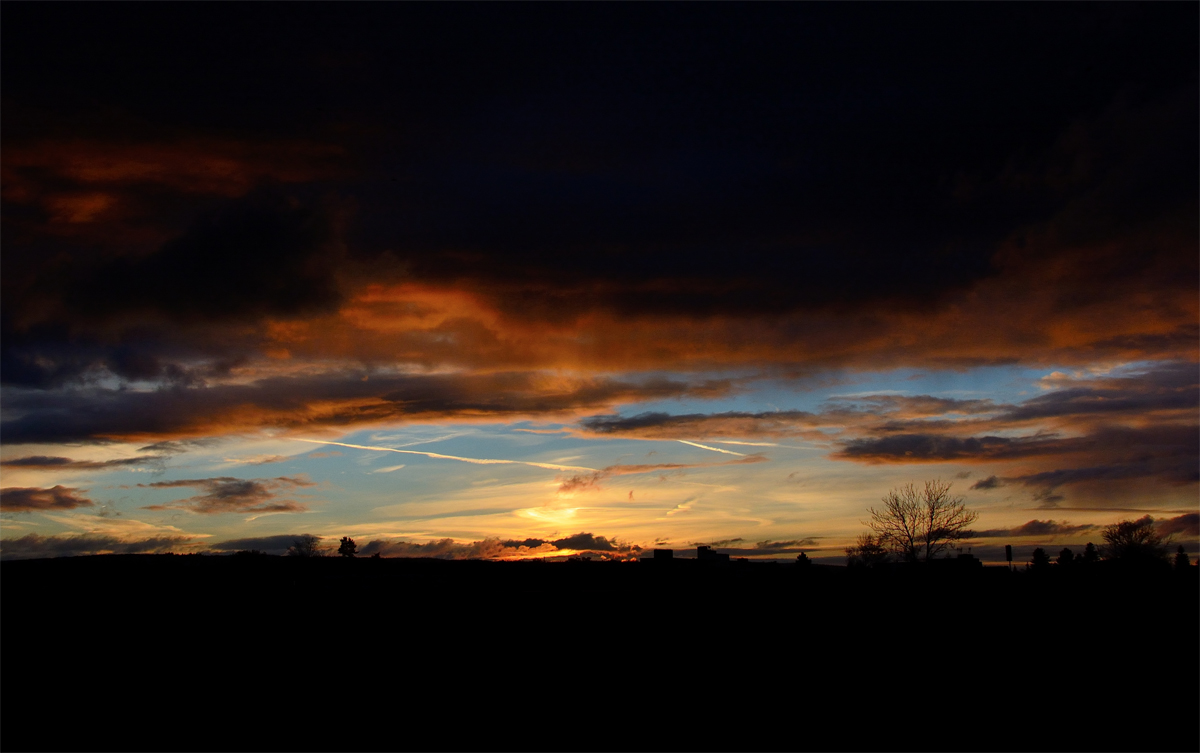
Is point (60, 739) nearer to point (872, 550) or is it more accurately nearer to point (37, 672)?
point (37, 672)

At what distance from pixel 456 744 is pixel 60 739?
11314 millimetres

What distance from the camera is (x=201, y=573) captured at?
4128 cm

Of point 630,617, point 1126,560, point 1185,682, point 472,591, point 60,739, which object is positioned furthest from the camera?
point 1126,560

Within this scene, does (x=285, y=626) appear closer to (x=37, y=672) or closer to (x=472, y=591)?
(x=37, y=672)

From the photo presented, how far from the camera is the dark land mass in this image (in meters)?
24.0

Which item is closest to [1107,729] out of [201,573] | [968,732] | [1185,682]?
[968,732]

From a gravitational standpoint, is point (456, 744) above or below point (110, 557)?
below

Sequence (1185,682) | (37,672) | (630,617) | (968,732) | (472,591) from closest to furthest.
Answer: (968,732)
(37,672)
(1185,682)
(630,617)
(472,591)

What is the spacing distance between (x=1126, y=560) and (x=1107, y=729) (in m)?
85.4

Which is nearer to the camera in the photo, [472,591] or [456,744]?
[456,744]

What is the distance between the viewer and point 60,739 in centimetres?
2305

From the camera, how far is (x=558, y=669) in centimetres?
3000

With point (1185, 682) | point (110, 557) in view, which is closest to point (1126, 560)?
point (1185, 682)

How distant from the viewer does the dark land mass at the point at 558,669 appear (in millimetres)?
24031
